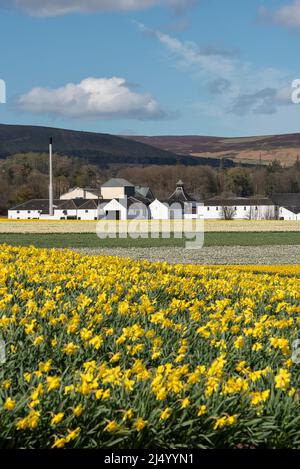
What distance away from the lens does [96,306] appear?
8953 millimetres

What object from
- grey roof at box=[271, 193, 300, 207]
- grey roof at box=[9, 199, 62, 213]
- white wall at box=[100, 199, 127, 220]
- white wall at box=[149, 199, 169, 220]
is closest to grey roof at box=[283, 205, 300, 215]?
grey roof at box=[271, 193, 300, 207]

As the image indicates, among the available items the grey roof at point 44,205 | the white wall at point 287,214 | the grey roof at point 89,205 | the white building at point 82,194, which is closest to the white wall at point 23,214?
the grey roof at point 44,205

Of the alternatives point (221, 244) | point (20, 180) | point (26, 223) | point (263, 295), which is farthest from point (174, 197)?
point (263, 295)

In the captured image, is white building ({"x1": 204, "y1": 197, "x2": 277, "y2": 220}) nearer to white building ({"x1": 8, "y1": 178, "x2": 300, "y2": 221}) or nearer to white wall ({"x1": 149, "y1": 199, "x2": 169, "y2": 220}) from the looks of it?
white building ({"x1": 8, "y1": 178, "x2": 300, "y2": 221})

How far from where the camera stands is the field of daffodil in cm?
553

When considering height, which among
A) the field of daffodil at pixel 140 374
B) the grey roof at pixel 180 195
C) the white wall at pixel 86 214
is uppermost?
the grey roof at pixel 180 195

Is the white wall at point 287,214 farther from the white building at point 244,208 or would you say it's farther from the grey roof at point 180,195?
the grey roof at point 180,195

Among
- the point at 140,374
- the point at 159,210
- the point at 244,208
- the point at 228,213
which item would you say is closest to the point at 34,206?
the point at 159,210

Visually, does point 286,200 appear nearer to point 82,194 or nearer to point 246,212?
point 246,212

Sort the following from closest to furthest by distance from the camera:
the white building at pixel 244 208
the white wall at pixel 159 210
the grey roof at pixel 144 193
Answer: the white wall at pixel 159 210, the white building at pixel 244 208, the grey roof at pixel 144 193

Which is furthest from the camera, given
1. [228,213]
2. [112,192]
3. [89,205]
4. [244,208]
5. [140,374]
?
[112,192]

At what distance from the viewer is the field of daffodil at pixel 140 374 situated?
5.53 m

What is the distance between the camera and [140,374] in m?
6.06
